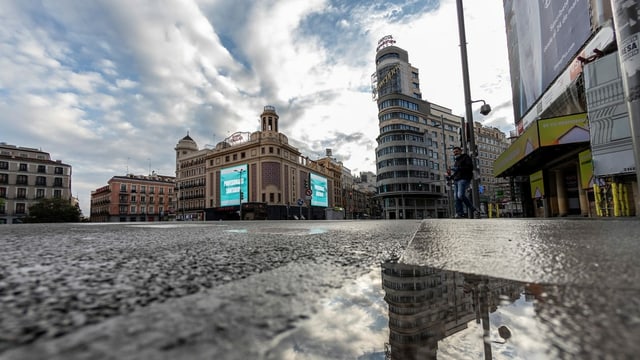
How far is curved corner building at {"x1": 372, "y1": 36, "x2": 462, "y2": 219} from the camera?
50719 millimetres

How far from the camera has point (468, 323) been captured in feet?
1.68

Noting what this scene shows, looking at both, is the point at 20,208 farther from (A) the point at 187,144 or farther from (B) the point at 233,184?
(B) the point at 233,184

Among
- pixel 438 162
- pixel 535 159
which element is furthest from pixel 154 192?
pixel 535 159

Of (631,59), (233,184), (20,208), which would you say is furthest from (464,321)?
(20,208)

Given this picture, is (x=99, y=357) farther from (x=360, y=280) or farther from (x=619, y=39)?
(x=619, y=39)

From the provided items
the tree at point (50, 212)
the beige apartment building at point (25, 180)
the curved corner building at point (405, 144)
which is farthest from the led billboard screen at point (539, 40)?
the beige apartment building at point (25, 180)

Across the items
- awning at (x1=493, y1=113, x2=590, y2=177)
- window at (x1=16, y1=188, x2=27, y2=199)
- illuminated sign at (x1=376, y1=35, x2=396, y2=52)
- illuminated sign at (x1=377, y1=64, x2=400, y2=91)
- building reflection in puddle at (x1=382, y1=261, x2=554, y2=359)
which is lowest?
building reflection in puddle at (x1=382, y1=261, x2=554, y2=359)

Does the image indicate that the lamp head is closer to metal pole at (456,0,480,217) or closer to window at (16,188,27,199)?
metal pole at (456,0,480,217)

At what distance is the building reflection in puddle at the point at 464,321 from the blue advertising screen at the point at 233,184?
43.6 m

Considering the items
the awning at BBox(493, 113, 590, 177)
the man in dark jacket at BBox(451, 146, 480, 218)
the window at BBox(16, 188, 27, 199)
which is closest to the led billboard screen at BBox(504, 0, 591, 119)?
the awning at BBox(493, 113, 590, 177)

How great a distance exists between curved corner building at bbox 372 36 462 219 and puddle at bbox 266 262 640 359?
50.9 meters

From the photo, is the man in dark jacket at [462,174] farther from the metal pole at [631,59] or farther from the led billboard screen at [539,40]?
the led billboard screen at [539,40]

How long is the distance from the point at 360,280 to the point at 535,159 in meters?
15.8

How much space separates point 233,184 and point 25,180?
34101 millimetres
